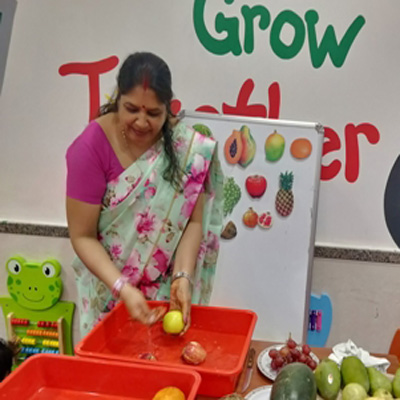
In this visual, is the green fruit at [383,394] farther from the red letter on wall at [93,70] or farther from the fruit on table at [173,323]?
the red letter on wall at [93,70]

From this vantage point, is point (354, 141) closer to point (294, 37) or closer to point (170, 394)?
point (294, 37)

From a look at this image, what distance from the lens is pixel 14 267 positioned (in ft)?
6.70

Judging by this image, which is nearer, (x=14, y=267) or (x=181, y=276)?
(x=181, y=276)

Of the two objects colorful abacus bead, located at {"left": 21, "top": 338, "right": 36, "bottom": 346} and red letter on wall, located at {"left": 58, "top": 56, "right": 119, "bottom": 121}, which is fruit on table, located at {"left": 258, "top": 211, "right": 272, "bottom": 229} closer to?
red letter on wall, located at {"left": 58, "top": 56, "right": 119, "bottom": 121}

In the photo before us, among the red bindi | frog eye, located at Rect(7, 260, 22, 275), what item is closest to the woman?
the red bindi

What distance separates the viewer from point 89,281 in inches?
55.5

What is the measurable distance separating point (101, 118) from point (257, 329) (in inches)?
44.8

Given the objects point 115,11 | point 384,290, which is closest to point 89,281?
point 115,11

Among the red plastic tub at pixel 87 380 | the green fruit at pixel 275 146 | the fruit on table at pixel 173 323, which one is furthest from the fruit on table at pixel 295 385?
the green fruit at pixel 275 146

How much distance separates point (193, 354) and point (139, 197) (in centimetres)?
50

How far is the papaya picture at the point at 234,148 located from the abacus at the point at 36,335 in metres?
1.13

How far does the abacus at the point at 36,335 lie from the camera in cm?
206

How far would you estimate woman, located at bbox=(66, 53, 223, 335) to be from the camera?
1.14 meters

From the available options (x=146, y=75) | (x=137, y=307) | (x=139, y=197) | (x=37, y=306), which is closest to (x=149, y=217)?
(x=139, y=197)
